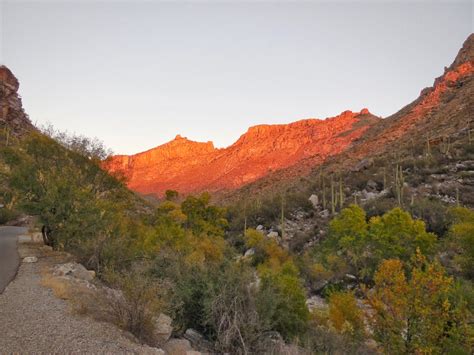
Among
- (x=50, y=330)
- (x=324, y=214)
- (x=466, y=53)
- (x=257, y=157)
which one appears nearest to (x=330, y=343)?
(x=50, y=330)

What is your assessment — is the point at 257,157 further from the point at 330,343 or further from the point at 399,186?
the point at 330,343

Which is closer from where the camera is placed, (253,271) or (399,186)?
(253,271)

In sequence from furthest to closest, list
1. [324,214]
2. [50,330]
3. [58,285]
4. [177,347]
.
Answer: [324,214], [58,285], [177,347], [50,330]

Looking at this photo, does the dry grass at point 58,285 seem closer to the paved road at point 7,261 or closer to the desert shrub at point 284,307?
the paved road at point 7,261

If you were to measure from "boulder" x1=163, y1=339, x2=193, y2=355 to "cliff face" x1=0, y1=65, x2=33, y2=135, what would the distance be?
145 ft

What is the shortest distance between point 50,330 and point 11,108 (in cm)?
5266

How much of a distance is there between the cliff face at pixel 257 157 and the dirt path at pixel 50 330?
61.8 metres

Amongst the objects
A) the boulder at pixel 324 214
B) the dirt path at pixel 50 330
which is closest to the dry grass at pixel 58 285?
the dirt path at pixel 50 330

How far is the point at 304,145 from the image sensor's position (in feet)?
305

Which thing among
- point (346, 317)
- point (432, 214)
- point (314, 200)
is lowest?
point (346, 317)

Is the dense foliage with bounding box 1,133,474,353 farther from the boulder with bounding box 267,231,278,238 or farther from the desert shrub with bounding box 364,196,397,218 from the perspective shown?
the desert shrub with bounding box 364,196,397,218

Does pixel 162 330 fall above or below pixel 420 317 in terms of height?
above

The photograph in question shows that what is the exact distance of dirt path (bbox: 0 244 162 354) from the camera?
621 centimetres

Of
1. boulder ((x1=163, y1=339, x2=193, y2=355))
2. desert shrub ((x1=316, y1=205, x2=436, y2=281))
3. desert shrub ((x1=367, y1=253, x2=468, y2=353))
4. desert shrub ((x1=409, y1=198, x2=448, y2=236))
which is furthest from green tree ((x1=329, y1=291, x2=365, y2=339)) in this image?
desert shrub ((x1=409, y1=198, x2=448, y2=236))
